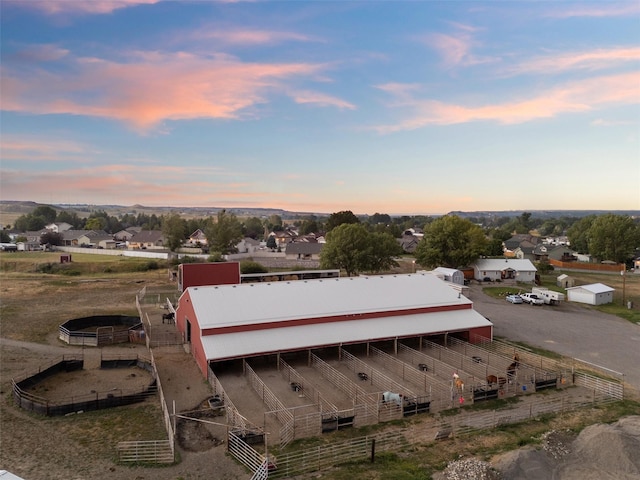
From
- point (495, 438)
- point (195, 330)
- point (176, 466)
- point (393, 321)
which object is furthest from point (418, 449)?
point (195, 330)

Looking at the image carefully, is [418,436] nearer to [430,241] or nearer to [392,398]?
[392,398]

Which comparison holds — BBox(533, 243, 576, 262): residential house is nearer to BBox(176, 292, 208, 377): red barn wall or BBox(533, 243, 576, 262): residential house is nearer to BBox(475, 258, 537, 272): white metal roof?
BBox(475, 258, 537, 272): white metal roof

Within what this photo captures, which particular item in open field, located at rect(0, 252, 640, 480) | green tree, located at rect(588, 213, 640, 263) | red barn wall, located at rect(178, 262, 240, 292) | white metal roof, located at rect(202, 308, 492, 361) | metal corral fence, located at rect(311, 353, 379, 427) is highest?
green tree, located at rect(588, 213, 640, 263)

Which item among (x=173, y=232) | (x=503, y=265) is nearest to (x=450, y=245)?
(x=503, y=265)

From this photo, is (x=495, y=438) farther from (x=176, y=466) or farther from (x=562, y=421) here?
(x=176, y=466)

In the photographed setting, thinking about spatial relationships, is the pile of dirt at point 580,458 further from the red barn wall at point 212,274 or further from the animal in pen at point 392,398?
the red barn wall at point 212,274

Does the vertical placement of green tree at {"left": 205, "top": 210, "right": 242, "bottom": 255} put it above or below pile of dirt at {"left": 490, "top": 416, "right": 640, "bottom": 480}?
above

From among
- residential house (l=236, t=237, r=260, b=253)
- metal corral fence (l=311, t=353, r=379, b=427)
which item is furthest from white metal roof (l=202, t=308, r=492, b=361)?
residential house (l=236, t=237, r=260, b=253)
